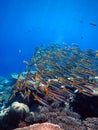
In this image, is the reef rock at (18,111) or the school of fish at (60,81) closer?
the reef rock at (18,111)

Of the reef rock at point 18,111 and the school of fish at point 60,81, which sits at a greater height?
the school of fish at point 60,81

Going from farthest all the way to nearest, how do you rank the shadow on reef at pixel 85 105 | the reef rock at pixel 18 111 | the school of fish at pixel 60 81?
the shadow on reef at pixel 85 105, the school of fish at pixel 60 81, the reef rock at pixel 18 111

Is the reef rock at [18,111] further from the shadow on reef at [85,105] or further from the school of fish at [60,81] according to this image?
the shadow on reef at [85,105]

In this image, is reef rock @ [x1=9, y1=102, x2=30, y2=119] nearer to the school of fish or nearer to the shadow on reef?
the school of fish

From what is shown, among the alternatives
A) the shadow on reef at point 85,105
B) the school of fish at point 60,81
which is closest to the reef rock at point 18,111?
the school of fish at point 60,81

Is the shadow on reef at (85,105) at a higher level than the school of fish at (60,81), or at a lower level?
lower

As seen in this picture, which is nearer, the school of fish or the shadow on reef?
the school of fish

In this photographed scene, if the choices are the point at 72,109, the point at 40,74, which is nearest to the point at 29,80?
the point at 40,74

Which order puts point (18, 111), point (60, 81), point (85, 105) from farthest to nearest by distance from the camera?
1. point (60, 81)
2. point (85, 105)
3. point (18, 111)

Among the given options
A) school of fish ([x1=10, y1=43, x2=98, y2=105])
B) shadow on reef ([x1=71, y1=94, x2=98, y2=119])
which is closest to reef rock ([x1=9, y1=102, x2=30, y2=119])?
school of fish ([x1=10, y1=43, x2=98, y2=105])

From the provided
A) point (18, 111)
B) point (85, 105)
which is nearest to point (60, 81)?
point (85, 105)

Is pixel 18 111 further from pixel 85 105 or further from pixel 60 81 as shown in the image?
pixel 85 105

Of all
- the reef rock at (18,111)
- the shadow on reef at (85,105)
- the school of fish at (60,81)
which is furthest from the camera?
the shadow on reef at (85,105)

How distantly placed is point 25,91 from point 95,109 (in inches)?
120
